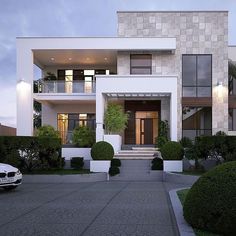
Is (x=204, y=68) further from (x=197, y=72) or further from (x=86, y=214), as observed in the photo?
(x=86, y=214)

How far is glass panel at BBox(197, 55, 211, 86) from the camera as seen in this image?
1299 inches

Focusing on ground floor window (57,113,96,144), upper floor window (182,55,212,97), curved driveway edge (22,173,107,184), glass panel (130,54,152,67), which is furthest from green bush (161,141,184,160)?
ground floor window (57,113,96,144)

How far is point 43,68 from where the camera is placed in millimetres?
36906

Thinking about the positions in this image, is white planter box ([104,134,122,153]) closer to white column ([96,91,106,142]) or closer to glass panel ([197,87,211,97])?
white column ([96,91,106,142])

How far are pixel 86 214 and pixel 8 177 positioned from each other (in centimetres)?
593

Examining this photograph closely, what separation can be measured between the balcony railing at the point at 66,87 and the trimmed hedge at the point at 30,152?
9.43m

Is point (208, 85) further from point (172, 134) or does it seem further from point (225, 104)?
point (172, 134)

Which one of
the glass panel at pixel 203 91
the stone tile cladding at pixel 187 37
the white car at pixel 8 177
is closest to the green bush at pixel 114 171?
the white car at pixel 8 177

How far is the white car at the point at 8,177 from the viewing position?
1545 cm

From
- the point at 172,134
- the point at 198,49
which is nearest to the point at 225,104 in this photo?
the point at 198,49

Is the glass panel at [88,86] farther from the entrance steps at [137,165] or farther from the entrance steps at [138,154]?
the entrance steps at [138,154]

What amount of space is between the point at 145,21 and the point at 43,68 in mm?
9345

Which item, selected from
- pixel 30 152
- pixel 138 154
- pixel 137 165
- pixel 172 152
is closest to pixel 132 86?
pixel 138 154

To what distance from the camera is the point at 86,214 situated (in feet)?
34.6
